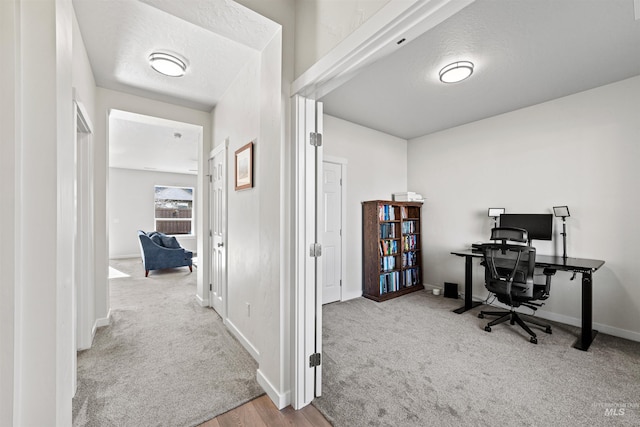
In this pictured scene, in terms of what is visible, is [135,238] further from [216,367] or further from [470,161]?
[470,161]

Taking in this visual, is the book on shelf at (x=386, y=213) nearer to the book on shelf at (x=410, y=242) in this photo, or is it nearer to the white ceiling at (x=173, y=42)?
the book on shelf at (x=410, y=242)

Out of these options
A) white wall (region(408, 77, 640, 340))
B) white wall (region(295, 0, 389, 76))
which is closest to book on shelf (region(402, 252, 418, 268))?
white wall (region(408, 77, 640, 340))

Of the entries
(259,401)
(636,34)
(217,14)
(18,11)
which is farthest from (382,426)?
(636,34)

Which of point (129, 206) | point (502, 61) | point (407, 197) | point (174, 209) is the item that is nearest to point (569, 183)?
point (502, 61)

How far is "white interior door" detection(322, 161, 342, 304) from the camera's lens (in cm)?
364

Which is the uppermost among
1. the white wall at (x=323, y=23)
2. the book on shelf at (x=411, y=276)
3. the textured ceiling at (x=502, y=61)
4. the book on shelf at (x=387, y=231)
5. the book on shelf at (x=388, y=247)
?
the textured ceiling at (x=502, y=61)

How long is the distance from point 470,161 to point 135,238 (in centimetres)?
875

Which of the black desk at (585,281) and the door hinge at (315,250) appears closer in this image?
the door hinge at (315,250)

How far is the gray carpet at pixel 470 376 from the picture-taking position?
1612 mm

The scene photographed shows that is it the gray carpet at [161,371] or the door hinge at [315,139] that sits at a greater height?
the door hinge at [315,139]

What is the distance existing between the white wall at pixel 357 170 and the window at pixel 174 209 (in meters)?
6.71

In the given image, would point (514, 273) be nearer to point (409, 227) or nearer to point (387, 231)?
point (387, 231)

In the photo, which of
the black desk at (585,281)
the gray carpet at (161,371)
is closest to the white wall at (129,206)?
the gray carpet at (161,371)

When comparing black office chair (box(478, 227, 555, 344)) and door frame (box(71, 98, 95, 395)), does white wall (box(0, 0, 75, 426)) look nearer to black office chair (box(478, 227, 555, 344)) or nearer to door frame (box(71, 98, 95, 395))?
door frame (box(71, 98, 95, 395))
